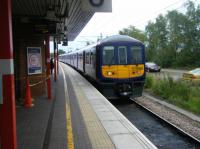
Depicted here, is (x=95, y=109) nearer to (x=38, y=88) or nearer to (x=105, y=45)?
(x=38, y=88)

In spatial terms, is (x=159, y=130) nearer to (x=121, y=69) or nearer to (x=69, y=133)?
(x=69, y=133)

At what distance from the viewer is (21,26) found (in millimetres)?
13266

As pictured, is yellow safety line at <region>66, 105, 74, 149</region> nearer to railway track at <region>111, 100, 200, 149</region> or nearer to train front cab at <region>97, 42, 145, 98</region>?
railway track at <region>111, 100, 200, 149</region>

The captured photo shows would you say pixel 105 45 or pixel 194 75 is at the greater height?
pixel 105 45

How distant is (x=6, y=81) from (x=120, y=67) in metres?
12.8

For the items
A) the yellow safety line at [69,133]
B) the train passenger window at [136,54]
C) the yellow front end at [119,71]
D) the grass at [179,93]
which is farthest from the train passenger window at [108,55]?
the yellow safety line at [69,133]

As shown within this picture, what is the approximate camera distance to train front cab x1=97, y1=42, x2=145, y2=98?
16688 mm

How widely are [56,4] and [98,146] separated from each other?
8.07 metres

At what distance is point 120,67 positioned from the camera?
16.8 metres

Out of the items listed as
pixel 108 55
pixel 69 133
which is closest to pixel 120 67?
pixel 108 55

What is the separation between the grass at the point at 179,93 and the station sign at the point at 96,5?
7.72 m

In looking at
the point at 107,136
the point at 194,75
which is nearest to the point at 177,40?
the point at 194,75

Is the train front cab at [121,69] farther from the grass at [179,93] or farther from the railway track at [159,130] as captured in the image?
the grass at [179,93]

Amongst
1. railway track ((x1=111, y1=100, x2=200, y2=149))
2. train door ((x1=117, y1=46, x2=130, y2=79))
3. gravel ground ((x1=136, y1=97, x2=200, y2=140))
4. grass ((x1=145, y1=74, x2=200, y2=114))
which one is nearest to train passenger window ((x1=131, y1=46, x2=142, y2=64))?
train door ((x1=117, y1=46, x2=130, y2=79))
